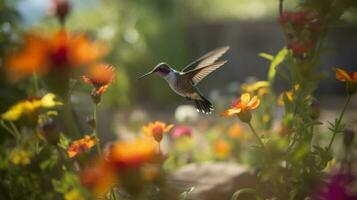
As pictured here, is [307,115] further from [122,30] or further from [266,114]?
[122,30]

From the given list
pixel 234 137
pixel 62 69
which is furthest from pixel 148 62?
pixel 62 69

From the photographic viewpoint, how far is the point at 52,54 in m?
0.88

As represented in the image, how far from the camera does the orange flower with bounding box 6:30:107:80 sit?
84cm

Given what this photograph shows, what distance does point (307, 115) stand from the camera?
1724 mm

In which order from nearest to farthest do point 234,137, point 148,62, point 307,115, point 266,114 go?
point 307,115 < point 266,114 < point 234,137 < point 148,62

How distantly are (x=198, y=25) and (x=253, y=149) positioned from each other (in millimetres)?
7996

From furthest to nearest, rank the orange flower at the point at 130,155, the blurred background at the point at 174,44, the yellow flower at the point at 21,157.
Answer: the blurred background at the point at 174,44 → the yellow flower at the point at 21,157 → the orange flower at the point at 130,155

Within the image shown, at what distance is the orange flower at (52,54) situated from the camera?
845 mm

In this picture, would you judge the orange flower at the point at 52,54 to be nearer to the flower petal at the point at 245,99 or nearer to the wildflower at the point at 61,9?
the flower petal at the point at 245,99

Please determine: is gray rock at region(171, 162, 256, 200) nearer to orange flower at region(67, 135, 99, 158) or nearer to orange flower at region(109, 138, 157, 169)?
orange flower at region(67, 135, 99, 158)

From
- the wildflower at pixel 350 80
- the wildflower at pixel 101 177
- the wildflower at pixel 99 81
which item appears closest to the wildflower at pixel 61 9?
the wildflower at pixel 99 81

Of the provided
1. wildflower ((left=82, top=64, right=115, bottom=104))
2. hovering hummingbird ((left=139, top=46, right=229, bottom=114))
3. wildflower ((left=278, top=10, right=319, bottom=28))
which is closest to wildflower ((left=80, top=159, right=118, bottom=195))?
wildflower ((left=82, top=64, right=115, bottom=104))

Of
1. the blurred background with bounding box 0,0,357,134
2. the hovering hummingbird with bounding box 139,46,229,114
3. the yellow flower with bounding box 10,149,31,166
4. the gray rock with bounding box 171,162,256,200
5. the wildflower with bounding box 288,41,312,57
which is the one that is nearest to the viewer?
the hovering hummingbird with bounding box 139,46,229,114

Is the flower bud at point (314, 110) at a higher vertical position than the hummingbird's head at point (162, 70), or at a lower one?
lower
